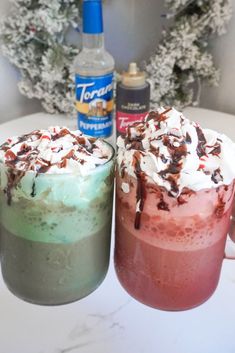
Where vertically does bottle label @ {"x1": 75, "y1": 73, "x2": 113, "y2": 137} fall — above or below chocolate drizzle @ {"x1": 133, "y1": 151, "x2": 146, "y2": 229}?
below

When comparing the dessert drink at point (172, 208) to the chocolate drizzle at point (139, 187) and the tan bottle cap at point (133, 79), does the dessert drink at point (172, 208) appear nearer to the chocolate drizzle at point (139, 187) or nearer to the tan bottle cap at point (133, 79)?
the chocolate drizzle at point (139, 187)

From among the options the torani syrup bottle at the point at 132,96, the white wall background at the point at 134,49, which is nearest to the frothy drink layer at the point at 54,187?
the torani syrup bottle at the point at 132,96

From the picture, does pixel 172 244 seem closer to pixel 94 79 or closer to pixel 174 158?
pixel 174 158

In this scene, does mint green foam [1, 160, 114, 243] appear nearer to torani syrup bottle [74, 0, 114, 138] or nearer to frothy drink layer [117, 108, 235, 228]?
frothy drink layer [117, 108, 235, 228]

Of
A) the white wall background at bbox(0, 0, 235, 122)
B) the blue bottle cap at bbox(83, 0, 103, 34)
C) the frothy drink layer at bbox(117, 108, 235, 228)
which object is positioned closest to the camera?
the frothy drink layer at bbox(117, 108, 235, 228)

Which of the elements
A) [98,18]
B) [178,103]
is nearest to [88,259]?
[98,18]

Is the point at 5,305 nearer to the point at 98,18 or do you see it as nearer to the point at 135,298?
the point at 135,298

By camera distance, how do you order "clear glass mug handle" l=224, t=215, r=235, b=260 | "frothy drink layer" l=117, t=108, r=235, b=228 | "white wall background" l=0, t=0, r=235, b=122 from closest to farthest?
"frothy drink layer" l=117, t=108, r=235, b=228, "clear glass mug handle" l=224, t=215, r=235, b=260, "white wall background" l=0, t=0, r=235, b=122

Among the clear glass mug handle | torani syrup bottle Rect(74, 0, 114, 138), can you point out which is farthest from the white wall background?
the clear glass mug handle

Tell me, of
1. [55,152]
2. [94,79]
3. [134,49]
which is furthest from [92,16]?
[55,152]
